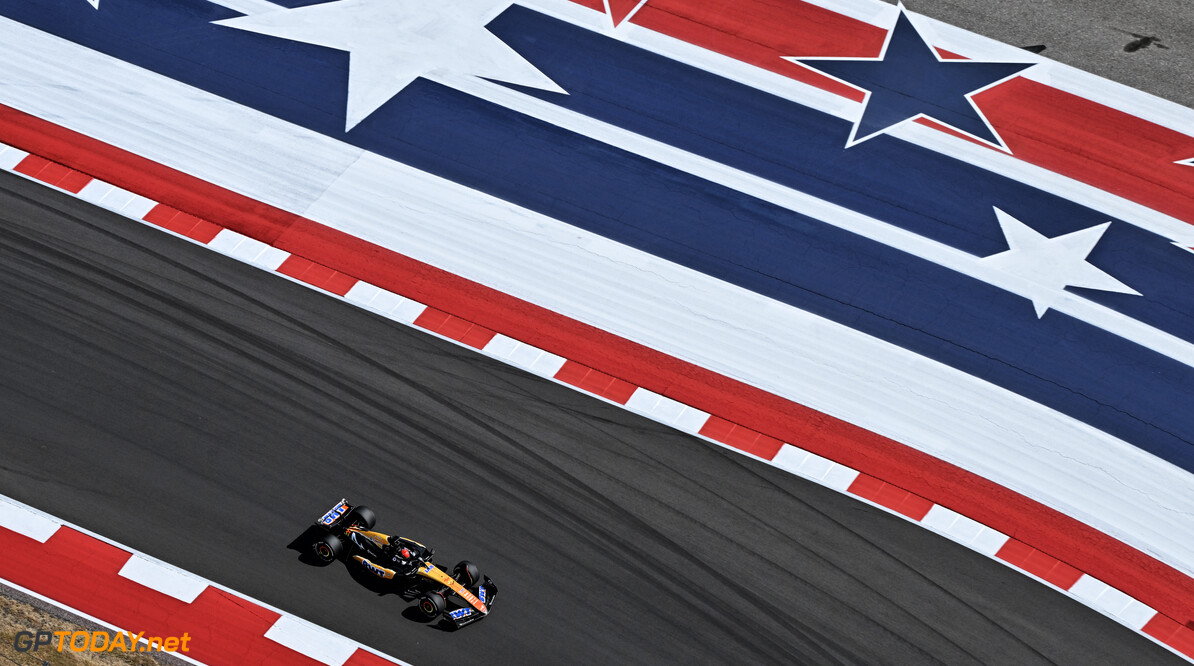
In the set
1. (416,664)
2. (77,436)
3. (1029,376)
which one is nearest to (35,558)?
(77,436)

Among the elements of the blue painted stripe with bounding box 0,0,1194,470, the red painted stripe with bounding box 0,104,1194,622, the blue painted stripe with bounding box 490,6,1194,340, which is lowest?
the red painted stripe with bounding box 0,104,1194,622

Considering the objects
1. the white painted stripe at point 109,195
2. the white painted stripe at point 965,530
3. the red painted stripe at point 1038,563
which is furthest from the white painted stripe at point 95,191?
the red painted stripe at point 1038,563

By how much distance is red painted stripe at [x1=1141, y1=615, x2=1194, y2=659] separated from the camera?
47.6 feet

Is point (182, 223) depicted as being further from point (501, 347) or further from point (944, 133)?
point (944, 133)

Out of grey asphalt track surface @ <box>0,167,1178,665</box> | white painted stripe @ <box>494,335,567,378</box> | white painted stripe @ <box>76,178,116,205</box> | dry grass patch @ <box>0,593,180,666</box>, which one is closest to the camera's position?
dry grass patch @ <box>0,593,180,666</box>

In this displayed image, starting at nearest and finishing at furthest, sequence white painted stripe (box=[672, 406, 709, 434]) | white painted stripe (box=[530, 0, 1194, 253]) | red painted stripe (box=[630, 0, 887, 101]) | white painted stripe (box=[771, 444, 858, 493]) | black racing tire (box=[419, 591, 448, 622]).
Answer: black racing tire (box=[419, 591, 448, 622]) → white painted stripe (box=[771, 444, 858, 493]) → white painted stripe (box=[672, 406, 709, 434]) → white painted stripe (box=[530, 0, 1194, 253]) → red painted stripe (box=[630, 0, 887, 101])

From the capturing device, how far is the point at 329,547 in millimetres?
13938

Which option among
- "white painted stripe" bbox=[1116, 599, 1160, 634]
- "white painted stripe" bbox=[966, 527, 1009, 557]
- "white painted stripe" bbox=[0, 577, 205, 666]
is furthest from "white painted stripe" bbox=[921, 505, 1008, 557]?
"white painted stripe" bbox=[0, 577, 205, 666]

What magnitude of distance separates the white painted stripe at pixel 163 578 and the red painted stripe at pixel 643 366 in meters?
5.26

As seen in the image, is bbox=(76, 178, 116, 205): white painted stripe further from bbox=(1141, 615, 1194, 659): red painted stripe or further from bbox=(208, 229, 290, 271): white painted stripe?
bbox=(1141, 615, 1194, 659): red painted stripe

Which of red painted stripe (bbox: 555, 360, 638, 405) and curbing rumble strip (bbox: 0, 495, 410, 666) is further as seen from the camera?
red painted stripe (bbox: 555, 360, 638, 405)

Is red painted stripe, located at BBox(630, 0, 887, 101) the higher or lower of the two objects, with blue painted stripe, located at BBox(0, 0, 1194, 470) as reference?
higher

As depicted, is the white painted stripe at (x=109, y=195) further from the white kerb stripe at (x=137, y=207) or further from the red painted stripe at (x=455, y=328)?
the red painted stripe at (x=455, y=328)

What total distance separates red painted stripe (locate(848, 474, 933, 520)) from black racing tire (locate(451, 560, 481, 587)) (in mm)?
5450
